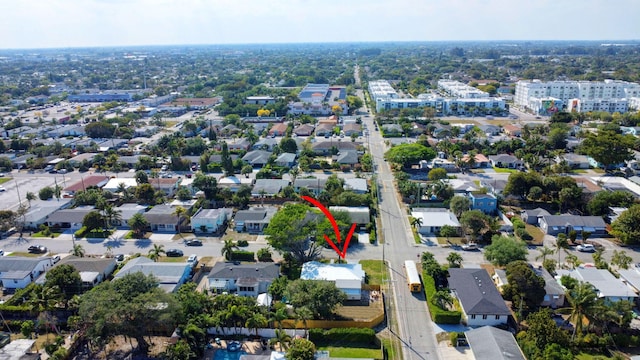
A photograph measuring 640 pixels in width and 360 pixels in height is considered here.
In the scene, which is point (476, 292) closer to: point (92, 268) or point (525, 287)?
point (525, 287)

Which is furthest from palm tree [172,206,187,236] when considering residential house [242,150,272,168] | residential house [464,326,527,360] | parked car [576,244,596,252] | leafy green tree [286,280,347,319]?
A: parked car [576,244,596,252]

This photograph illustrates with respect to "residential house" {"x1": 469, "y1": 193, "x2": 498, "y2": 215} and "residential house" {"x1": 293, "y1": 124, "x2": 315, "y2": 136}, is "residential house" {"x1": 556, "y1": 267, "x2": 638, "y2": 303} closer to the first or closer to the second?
"residential house" {"x1": 469, "y1": 193, "x2": 498, "y2": 215}

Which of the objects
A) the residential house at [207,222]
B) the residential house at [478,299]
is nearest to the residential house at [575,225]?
the residential house at [478,299]

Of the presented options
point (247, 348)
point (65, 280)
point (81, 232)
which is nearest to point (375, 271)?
point (247, 348)

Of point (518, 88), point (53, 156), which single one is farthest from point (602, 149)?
point (53, 156)

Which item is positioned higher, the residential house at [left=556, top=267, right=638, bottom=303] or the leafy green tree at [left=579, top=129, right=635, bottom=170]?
the leafy green tree at [left=579, top=129, right=635, bottom=170]

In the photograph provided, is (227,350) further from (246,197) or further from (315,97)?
(315,97)

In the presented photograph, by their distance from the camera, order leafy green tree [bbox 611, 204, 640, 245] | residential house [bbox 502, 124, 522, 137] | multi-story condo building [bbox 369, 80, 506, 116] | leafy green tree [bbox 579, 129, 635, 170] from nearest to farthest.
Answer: leafy green tree [bbox 611, 204, 640, 245] < leafy green tree [bbox 579, 129, 635, 170] < residential house [bbox 502, 124, 522, 137] < multi-story condo building [bbox 369, 80, 506, 116]
